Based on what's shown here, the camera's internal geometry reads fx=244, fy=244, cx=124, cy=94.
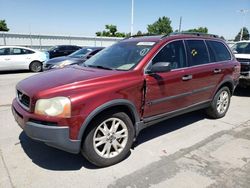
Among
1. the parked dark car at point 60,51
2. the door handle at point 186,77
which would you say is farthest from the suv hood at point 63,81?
the parked dark car at point 60,51

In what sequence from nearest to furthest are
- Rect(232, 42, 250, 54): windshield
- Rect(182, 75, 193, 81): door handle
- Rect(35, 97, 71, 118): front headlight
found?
Rect(35, 97, 71, 118): front headlight, Rect(182, 75, 193, 81): door handle, Rect(232, 42, 250, 54): windshield

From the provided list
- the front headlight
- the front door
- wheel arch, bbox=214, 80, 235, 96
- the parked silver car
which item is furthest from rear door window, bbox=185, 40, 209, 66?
the parked silver car

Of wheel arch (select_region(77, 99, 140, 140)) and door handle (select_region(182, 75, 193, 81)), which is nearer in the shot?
wheel arch (select_region(77, 99, 140, 140))

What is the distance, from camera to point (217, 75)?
16.3ft

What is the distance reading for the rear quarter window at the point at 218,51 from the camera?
16.3ft

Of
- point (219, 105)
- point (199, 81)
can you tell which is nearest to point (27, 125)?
point (199, 81)

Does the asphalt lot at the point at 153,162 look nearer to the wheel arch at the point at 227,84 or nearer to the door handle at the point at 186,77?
the wheel arch at the point at 227,84

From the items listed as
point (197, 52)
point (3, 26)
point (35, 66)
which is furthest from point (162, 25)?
point (197, 52)

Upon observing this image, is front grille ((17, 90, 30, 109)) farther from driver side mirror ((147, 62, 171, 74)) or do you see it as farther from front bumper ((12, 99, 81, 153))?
driver side mirror ((147, 62, 171, 74))

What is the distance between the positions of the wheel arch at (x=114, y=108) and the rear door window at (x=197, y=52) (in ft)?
5.19

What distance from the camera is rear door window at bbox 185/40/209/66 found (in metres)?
4.37

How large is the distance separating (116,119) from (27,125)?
1122 millimetres

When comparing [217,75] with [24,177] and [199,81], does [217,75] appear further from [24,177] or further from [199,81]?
[24,177]

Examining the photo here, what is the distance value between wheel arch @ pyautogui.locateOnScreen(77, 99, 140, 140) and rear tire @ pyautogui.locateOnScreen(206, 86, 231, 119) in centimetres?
238
